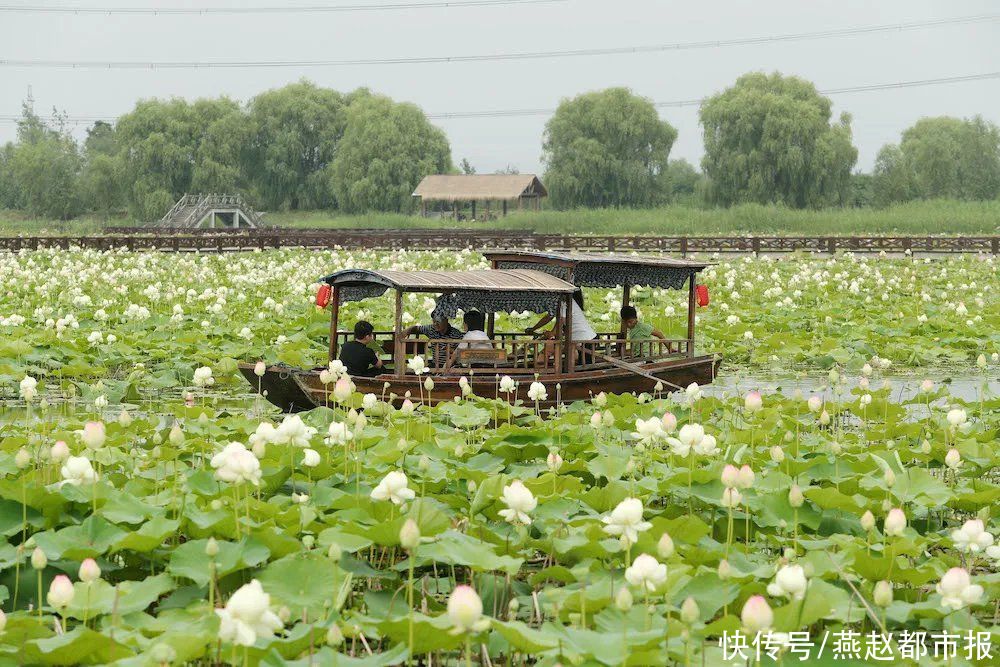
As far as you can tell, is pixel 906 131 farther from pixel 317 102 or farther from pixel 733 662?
pixel 733 662

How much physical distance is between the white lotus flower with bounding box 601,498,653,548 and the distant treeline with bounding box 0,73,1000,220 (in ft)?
150

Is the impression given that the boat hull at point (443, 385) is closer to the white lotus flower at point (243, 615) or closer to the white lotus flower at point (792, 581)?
the white lotus flower at point (792, 581)

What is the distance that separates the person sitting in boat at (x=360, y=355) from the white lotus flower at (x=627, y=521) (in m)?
5.98

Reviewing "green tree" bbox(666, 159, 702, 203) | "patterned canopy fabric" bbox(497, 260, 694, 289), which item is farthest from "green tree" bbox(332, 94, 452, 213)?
"patterned canopy fabric" bbox(497, 260, 694, 289)

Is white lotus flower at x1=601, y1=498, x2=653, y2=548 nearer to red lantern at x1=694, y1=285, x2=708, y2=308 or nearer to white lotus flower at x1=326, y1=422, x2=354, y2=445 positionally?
white lotus flower at x1=326, y1=422, x2=354, y2=445

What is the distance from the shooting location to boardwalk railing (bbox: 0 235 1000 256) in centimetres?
3139

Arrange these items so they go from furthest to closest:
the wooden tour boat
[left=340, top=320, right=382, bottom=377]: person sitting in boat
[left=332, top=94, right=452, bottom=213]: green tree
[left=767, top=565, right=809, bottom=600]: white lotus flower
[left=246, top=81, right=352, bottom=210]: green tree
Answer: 1. [left=246, top=81, right=352, bottom=210]: green tree
2. [left=332, top=94, right=452, bottom=213]: green tree
3. [left=340, top=320, right=382, bottom=377]: person sitting in boat
4. the wooden tour boat
5. [left=767, top=565, right=809, bottom=600]: white lotus flower

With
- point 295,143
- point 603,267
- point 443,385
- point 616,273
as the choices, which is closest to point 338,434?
point 443,385

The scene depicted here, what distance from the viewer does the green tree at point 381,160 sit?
2247 inches

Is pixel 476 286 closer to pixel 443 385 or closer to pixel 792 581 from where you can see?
pixel 443 385

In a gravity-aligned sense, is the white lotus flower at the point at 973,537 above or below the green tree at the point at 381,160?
below

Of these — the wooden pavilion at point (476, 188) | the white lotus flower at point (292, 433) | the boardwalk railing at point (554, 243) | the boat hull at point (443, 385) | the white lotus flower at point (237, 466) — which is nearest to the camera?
the white lotus flower at point (237, 466)

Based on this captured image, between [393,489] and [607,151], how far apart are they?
5300 cm

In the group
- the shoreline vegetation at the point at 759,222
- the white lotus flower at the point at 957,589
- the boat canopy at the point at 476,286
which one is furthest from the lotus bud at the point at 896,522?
the shoreline vegetation at the point at 759,222
